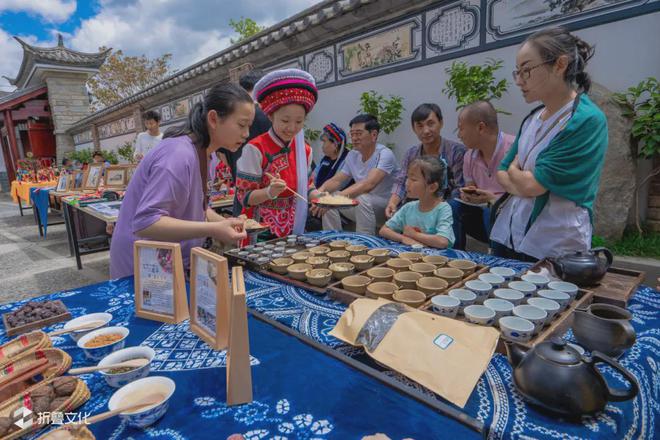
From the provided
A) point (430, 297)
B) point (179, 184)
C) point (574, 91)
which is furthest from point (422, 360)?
point (574, 91)

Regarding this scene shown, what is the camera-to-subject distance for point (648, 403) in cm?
84

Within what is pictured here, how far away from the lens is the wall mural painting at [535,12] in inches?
114

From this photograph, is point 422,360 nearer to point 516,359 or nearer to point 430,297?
point 516,359

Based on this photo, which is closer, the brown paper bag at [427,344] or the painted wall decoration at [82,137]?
the brown paper bag at [427,344]

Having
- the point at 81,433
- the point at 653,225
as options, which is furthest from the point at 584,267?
the point at 653,225

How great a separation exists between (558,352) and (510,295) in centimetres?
43

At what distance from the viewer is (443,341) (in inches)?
37.7

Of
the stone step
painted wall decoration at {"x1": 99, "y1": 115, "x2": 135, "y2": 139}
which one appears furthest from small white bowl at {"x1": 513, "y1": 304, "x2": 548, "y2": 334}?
painted wall decoration at {"x1": 99, "y1": 115, "x2": 135, "y2": 139}

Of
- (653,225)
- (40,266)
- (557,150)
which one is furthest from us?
(40,266)

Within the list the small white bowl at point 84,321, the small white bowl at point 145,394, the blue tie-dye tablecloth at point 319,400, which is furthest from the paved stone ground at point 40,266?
the small white bowl at point 145,394

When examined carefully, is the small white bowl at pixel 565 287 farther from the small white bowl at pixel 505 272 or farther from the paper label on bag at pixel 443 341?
the paper label on bag at pixel 443 341

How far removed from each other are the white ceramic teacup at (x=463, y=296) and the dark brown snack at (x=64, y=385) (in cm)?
110

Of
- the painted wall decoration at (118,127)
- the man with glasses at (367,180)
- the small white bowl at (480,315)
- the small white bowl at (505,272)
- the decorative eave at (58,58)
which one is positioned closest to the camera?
the small white bowl at (480,315)

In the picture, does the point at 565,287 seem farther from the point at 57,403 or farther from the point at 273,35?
the point at 273,35
